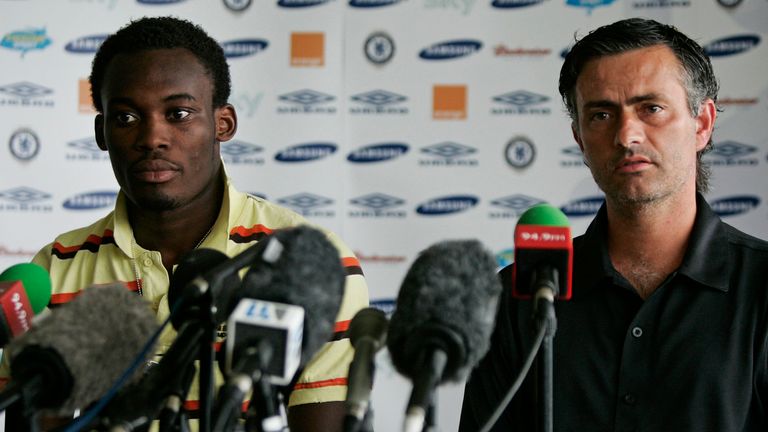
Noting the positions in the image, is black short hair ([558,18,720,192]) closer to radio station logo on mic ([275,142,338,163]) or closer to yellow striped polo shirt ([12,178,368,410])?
yellow striped polo shirt ([12,178,368,410])

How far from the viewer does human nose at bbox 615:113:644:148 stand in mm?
1546

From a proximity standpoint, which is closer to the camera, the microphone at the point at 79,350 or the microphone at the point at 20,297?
the microphone at the point at 79,350

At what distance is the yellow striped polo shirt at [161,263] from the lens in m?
1.59

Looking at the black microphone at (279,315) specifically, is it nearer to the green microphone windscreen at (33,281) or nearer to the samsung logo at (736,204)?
the green microphone windscreen at (33,281)

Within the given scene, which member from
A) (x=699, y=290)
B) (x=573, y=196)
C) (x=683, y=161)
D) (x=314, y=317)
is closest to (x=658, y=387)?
(x=699, y=290)

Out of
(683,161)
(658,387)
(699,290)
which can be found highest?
(683,161)

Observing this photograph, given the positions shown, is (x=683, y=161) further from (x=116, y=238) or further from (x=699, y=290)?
(x=116, y=238)

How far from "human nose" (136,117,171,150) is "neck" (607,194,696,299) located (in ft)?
2.99

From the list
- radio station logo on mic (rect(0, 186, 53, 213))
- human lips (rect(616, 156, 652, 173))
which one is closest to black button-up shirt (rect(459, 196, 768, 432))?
human lips (rect(616, 156, 652, 173))

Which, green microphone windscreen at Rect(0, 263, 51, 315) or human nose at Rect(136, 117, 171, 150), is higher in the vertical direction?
human nose at Rect(136, 117, 171, 150)

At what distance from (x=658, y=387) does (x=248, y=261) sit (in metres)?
0.93

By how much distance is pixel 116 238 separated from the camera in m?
1.73

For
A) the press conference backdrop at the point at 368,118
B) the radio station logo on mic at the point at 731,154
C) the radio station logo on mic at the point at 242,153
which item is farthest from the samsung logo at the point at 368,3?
the radio station logo on mic at the point at 731,154

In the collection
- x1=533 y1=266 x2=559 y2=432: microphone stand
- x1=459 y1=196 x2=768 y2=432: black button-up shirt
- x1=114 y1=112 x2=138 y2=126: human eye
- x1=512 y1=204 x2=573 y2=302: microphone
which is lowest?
x1=459 y1=196 x2=768 y2=432: black button-up shirt
